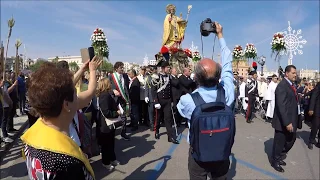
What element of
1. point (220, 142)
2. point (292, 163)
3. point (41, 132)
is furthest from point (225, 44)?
point (292, 163)

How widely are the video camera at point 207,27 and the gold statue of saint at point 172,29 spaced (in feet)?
39.2

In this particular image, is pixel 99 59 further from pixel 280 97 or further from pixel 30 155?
pixel 280 97

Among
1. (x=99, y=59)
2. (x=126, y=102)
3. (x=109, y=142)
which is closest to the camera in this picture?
(x=99, y=59)

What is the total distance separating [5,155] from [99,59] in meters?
4.98

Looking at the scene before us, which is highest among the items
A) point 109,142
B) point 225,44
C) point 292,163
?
point 225,44

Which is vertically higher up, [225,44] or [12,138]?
[225,44]

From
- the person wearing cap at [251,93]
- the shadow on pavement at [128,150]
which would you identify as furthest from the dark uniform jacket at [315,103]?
the shadow on pavement at [128,150]

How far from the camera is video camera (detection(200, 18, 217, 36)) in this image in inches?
106

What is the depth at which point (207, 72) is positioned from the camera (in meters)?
2.50

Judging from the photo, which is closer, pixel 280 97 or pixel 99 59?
pixel 99 59

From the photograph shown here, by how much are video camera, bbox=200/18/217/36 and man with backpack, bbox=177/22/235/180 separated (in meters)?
0.06

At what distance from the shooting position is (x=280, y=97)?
5.01 metres

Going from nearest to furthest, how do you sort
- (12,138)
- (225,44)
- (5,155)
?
(225,44), (5,155), (12,138)

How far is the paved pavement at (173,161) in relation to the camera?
467 centimetres
